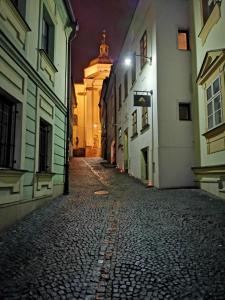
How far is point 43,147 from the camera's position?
8.28 m

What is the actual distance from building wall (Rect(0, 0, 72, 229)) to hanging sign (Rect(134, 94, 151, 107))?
402 cm

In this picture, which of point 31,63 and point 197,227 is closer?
point 197,227

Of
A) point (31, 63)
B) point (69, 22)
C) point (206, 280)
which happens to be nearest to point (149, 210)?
point (206, 280)

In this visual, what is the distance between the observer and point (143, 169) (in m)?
14.3

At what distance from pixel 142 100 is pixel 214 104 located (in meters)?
4.38

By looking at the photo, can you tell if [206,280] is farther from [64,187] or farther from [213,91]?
[64,187]

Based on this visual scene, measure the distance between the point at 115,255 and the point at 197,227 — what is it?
2196 millimetres

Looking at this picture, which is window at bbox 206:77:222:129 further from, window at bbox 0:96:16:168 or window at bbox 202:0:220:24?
window at bbox 0:96:16:168

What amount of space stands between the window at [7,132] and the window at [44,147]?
1881mm

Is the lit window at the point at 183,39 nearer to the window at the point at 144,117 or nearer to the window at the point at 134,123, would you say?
the window at the point at 144,117

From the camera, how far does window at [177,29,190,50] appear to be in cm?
1277

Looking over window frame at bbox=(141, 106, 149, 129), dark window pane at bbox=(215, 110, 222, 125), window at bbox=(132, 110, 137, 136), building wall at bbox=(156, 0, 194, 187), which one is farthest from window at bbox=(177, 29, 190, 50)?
dark window pane at bbox=(215, 110, 222, 125)

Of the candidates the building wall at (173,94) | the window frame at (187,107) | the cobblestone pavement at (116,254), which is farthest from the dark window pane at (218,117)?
the window frame at (187,107)

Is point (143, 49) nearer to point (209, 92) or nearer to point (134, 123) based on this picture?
point (134, 123)
